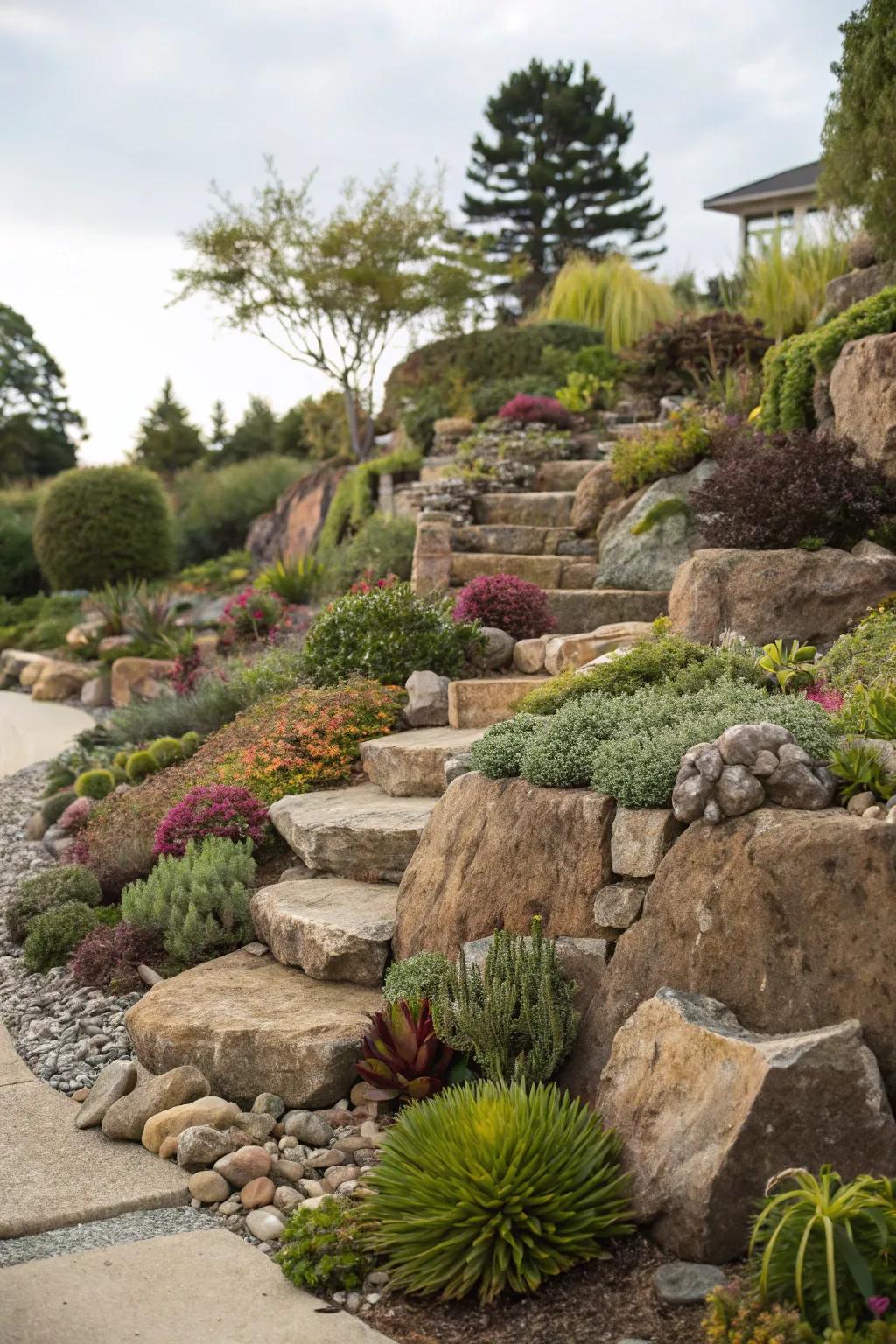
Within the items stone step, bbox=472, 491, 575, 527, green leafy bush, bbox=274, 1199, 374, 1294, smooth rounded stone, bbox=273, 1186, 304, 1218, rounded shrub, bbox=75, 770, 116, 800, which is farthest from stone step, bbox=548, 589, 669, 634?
green leafy bush, bbox=274, 1199, 374, 1294

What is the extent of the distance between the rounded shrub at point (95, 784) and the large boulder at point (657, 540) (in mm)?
4382

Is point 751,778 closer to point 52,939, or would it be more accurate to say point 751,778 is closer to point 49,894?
point 52,939

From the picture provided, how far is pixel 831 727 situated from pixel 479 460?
843 cm

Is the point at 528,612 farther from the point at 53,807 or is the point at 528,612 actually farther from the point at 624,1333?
the point at 624,1333

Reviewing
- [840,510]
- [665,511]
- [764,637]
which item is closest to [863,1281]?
[764,637]

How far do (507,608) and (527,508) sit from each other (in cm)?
307

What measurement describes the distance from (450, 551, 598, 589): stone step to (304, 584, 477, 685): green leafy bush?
1.51 m

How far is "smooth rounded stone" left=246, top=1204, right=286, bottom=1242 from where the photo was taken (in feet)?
12.6

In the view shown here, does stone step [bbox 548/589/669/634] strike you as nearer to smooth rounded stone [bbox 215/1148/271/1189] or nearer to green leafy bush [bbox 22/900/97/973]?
green leafy bush [bbox 22/900/97/973]

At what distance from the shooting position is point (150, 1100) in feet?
14.9

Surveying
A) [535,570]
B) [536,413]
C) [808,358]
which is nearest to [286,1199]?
[535,570]

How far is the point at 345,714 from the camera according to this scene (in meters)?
7.55

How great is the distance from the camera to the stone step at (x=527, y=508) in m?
11.4

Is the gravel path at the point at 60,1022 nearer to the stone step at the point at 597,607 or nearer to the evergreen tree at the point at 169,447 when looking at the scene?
the stone step at the point at 597,607
